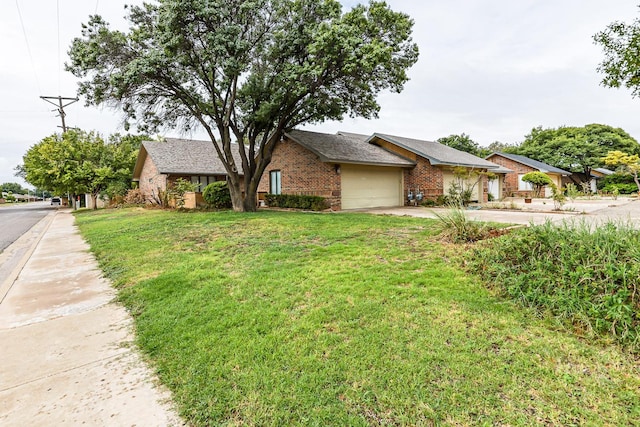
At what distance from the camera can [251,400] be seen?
2.29 metres

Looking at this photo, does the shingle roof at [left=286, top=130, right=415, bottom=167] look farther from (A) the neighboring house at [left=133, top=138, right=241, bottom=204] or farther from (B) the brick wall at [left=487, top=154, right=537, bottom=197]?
(B) the brick wall at [left=487, top=154, right=537, bottom=197]

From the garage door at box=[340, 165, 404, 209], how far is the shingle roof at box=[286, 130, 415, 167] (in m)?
0.60

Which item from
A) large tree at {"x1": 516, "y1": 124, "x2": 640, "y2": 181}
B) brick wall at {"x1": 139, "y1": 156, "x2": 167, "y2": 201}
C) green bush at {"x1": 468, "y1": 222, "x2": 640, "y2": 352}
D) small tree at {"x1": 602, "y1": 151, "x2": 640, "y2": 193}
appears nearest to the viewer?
green bush at {"x1": 468, "y1": 222, "x2": 640, "y2": 352}

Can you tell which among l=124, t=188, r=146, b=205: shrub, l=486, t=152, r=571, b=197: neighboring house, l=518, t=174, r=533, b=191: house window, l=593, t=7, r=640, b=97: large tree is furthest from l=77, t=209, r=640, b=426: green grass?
l=518, t=174, r=533, b=191: house window

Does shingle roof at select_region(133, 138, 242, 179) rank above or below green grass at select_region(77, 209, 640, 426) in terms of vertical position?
above

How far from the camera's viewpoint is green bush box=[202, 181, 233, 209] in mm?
16297

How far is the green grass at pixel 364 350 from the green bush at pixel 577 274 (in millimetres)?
250

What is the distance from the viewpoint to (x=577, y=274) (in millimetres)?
3430

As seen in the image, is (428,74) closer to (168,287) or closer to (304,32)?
(304,32)

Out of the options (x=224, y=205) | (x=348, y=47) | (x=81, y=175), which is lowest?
(x=224, y=205)

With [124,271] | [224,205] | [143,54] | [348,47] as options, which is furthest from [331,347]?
[224,205]

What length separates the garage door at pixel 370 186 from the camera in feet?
52.2

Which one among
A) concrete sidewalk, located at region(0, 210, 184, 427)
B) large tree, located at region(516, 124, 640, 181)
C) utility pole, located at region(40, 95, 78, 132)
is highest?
utility pole, located at region(40, 95, 78, 132)

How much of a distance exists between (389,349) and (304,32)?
11659mm
